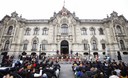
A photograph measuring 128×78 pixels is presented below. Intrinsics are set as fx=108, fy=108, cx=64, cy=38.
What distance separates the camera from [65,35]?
99.4 feet

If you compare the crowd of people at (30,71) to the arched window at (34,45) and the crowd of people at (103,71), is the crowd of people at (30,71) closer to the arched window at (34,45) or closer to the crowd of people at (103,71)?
the crowd of people at (103,71)

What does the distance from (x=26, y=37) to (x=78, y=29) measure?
15.1 meters

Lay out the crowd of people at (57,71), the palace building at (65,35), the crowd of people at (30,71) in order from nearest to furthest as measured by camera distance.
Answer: the crowd of people at (57,71), the crowd of people at (30,71), the palace building at (65,35)

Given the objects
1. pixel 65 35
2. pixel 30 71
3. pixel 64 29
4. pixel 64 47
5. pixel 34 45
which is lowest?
pixel 30 71

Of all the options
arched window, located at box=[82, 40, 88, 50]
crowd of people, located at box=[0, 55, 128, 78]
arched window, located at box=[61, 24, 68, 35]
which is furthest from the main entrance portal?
crowd of people, located at box=[0, 55, 128, 78]

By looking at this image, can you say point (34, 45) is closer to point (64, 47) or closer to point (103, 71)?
point (64, 47)

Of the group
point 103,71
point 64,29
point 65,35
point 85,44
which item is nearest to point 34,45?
point 65,35

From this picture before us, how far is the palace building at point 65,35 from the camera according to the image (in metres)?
28.9

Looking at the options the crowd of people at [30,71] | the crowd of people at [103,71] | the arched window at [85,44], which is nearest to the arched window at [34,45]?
the arched window at [85,44]

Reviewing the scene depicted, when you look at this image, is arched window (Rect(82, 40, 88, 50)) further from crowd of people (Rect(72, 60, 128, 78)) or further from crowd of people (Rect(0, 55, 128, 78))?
crowd of people (Rect(72, 60, 128, 78))

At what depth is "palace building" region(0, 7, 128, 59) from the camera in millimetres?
28875

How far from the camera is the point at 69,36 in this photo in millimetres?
30156

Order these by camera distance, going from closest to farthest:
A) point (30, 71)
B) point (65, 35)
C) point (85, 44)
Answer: point (30, 71) < point (85, 44) < point (65, 35)

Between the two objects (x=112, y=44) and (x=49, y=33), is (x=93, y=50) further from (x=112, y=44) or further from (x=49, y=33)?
(x=49, y=33)
